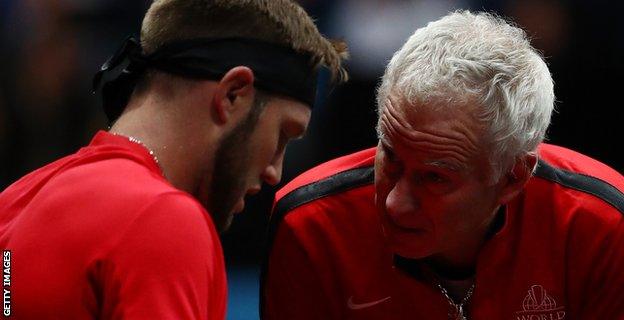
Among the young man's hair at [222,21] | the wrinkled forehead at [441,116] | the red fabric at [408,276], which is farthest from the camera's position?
the red fabric at [408,276]

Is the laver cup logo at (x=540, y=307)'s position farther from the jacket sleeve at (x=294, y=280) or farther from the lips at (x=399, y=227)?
the jacket sleeve at (x=294, y=280)

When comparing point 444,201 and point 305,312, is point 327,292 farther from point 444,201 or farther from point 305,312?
point 444,201

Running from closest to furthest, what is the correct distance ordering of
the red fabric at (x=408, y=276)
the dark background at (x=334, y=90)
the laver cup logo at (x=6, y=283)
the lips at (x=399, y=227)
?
the laver cup logo at (x=6, y=283) → the lips at (x=399, y=227) → the red fabric at (x=408, y=276) → the dark background at (x=334, y=90)

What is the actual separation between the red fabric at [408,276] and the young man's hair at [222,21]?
0.57 m

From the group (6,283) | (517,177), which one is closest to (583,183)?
(517,177)

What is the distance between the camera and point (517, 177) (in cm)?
299

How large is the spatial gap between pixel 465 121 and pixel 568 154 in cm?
54

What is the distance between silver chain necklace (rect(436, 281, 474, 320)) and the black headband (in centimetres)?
69

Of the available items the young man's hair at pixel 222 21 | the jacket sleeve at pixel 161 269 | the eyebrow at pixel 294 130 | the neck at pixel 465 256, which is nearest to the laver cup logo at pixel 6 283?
the jacket sleeve at pixel 161 269

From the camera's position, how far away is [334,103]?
6176 millimetres

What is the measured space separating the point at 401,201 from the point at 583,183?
0.53m

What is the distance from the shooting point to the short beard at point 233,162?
258 centimetres

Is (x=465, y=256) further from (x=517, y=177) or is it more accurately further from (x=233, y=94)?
(x=233, y=94)

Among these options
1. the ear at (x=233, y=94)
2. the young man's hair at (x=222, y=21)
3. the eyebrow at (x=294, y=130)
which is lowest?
the eyebrow at (x=294, y=130)
